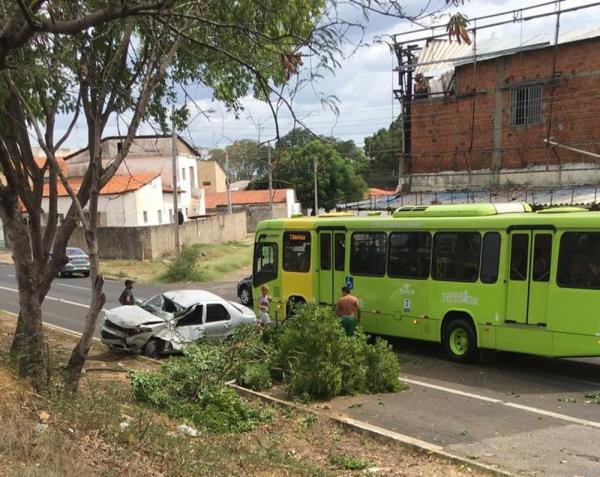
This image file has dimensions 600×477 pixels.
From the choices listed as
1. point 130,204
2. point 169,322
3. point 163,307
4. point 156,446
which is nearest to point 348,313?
point 169,322

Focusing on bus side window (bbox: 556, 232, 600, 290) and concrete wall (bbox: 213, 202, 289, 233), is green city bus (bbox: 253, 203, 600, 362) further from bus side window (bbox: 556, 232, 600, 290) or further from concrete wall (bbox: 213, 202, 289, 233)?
concrete wall (bbox: 213, 202, 289, 233)

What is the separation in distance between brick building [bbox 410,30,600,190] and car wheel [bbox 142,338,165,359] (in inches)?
775

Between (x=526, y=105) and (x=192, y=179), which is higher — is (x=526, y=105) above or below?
above

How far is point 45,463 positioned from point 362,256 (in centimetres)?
1050

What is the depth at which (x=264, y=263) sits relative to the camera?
1711cm

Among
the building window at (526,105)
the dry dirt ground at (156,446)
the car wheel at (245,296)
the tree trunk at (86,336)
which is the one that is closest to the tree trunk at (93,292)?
the tree trunk at (86,336)

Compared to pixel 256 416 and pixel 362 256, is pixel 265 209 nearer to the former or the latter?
pixel 362 256

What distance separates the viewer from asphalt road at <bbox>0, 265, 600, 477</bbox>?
24.3 feet

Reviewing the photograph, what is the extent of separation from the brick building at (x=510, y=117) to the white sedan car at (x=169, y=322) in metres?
18.0

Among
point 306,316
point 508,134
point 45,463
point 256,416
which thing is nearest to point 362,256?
point 306,316

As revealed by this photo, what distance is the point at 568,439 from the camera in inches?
313

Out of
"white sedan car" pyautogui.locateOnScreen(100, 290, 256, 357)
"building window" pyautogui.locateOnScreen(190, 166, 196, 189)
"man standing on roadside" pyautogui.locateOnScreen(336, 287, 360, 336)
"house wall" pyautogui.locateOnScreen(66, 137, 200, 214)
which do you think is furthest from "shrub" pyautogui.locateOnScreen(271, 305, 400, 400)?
"building window" pyautogui.locateOnScreen(190, 166, 196, 189)

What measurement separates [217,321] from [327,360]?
4.92 metres

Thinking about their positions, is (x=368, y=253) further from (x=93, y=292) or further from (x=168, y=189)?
(x=168, y=189)
